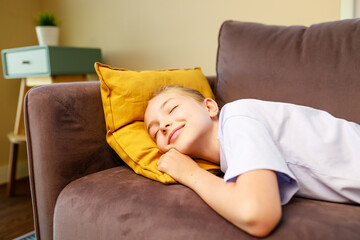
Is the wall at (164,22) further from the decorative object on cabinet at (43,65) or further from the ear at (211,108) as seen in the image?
the ear at (211,108)

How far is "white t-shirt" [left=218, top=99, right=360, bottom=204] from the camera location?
67cm

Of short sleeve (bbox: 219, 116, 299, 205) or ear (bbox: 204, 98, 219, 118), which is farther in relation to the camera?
ear (bbox: 204, 98, 219, 118)

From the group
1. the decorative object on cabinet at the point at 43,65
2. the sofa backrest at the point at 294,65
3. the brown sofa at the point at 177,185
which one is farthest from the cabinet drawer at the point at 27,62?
the sofa backrest at the point at 294,65

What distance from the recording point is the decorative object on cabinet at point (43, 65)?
1938 millimetres

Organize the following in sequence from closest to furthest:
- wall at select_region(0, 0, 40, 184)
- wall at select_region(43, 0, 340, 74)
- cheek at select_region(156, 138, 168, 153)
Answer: cheek at select_region(156, 138, 168, 153) → wall at select_region(43, 0, 340, 74) → wall at select_region(0, 0, 40, 184)

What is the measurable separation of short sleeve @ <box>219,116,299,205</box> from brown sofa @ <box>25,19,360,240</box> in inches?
2.2

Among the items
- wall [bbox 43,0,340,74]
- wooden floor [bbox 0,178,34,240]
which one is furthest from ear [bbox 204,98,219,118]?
wooden floor [bbox 0,178,34,240]

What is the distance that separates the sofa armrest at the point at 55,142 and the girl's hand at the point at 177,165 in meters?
0.26

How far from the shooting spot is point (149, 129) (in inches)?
38.9

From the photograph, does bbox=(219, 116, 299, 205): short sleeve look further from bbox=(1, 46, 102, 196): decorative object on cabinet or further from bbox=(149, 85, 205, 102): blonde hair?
bbox=(1, 46, 102, 196): decorative object on cabinet

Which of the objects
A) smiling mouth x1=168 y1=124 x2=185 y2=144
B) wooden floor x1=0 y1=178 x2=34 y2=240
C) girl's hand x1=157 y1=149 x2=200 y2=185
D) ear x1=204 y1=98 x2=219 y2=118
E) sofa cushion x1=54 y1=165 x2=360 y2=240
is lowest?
wooden floor x1=0 y1=178 x2=34 y2=240

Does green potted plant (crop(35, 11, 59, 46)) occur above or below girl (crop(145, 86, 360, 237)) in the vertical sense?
above

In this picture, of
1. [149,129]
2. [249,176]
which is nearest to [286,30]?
[149,129]

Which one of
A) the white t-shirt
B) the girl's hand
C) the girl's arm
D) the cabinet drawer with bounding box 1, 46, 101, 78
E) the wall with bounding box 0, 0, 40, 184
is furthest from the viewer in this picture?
the wall with bounding box 0, 0, 40, 184
